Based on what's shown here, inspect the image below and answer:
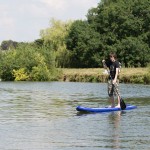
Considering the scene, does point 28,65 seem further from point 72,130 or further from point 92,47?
point 72,130

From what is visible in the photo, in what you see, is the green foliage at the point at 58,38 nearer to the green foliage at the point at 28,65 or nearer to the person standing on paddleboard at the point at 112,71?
the green foliage at the point at 28,65

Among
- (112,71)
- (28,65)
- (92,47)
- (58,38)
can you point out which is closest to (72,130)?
(112,71)

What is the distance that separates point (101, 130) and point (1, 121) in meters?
3.99

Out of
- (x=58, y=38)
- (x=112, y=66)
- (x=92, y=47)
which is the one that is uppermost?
(x=58, y=38)

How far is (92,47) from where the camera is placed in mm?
77000

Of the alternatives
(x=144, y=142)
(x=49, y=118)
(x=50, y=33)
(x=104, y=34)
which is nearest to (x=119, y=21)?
(x=104, y=34)

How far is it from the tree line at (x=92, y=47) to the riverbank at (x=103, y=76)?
109 inches

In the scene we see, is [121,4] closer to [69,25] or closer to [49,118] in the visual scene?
[69,25]

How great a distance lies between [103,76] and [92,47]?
45.0 feet

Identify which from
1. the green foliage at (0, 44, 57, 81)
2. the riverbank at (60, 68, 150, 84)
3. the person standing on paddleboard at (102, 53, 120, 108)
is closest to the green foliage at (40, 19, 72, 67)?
the green foliage at (0, 44, 57, 81)

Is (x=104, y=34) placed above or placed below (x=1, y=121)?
above

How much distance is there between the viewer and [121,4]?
77.9m

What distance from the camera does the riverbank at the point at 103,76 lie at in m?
59.6

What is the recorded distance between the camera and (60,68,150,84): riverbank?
195 ft
